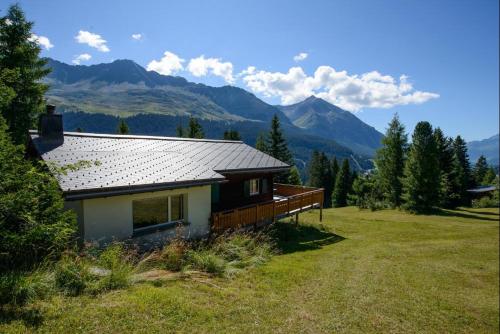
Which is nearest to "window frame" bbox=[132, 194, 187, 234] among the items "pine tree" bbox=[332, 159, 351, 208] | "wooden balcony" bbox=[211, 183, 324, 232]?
"wooden balcony" bbox=[211, 183, 324, 232]

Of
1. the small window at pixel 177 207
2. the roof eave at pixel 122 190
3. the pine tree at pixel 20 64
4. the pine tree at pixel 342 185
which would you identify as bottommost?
the pine tree at pixel 342 185

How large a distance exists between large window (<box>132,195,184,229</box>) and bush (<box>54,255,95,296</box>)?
421cm

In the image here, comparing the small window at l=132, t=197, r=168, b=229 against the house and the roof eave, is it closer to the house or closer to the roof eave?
the house

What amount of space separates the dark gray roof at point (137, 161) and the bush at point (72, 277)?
2388mm

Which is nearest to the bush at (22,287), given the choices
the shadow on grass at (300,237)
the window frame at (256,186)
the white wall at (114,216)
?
the white wall at (114,216)

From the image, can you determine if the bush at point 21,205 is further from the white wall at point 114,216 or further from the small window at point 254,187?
the small window at point 254,187

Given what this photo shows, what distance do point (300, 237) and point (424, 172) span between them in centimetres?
2250

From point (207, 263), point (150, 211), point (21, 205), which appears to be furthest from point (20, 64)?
point (207, 263)

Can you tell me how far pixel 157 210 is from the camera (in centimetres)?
1270

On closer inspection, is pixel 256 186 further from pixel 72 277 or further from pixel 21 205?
pixel 21 205

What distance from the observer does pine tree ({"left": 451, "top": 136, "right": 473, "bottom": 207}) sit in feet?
174

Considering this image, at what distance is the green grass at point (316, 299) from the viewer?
630cm

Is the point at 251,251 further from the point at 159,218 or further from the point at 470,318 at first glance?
the point at 470,318

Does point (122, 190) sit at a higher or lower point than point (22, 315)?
higher
